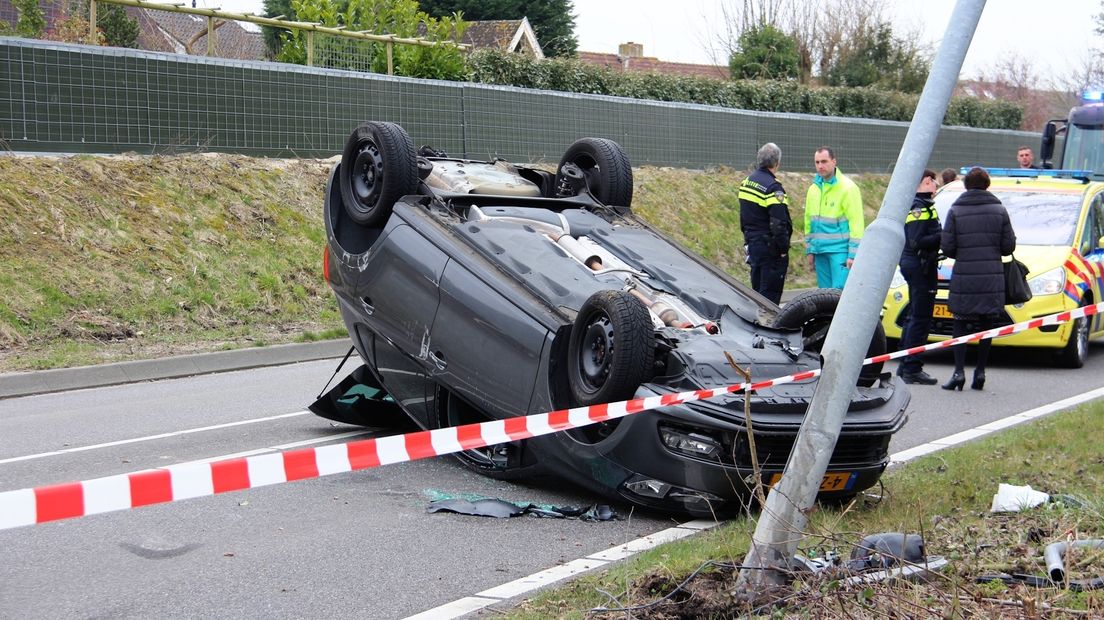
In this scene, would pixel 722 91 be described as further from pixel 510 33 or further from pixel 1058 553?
pixel 1058 553

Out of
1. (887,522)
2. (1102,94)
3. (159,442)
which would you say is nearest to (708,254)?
(1102,94)

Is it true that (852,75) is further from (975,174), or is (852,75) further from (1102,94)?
(975,174)

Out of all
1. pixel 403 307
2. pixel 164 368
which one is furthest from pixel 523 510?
pixel 164 368

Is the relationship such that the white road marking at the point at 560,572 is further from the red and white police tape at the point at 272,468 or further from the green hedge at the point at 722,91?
the green hedge at the point at 722,91

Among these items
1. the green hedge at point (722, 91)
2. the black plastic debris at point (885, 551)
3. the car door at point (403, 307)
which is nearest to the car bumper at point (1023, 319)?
the car door at point (403, 307)

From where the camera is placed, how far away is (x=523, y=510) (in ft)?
20.5

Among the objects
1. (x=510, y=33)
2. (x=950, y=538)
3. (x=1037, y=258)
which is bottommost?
(x=950, y=538)

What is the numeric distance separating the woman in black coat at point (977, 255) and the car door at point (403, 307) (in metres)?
5.21

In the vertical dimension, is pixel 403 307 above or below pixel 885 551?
above

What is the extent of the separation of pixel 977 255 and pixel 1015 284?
457 mm

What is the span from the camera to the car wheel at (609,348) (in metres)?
5.77

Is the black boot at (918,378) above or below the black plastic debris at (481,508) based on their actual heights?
below

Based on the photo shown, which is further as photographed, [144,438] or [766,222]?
[766,222]

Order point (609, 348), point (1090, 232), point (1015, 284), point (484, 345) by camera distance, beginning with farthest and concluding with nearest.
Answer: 1. point (1090, 232)
2. point (1015, 284)
3. point (484, 345)
4. point (609, 348)
